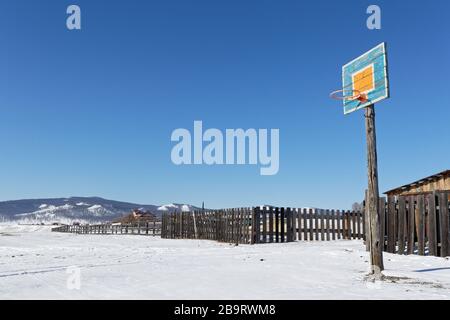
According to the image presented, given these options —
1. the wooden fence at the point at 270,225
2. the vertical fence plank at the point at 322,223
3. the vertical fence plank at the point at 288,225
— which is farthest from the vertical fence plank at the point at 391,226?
the vertical fence plank at the point at 322,223

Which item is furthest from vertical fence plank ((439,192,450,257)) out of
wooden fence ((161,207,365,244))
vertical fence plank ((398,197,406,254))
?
wooden fence ((161,207,365,244))

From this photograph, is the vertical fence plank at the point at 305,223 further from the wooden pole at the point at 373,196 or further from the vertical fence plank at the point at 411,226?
the wooden pole at the point at 373,196

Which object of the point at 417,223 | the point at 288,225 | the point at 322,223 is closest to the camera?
the point at 417,223

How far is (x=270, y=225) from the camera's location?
18656 mm

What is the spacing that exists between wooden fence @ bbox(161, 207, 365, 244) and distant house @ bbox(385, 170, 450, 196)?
4.22m

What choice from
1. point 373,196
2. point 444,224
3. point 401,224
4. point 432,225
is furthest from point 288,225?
point 373,196

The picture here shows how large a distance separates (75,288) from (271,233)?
13150mm

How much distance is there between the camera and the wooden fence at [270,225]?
18406mm

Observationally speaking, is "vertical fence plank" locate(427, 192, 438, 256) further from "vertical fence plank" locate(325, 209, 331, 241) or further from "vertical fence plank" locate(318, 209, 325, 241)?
"vertical fence plank" locate(325, 209, 331, 241)

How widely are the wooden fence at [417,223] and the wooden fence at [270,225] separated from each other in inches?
179

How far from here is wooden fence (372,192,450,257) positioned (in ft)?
36.9

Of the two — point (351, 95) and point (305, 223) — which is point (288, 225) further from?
point (351, 95)

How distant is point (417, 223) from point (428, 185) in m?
13.5
